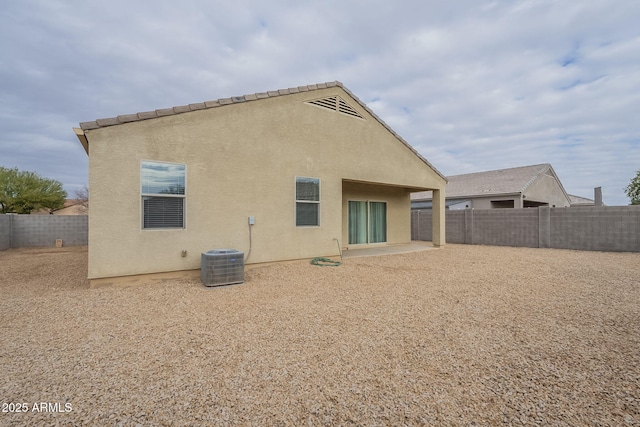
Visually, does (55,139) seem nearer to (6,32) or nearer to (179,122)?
(6,32)

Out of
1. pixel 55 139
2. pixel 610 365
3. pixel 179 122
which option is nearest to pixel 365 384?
pixel 610 365

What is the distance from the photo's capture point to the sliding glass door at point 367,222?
11.5 m

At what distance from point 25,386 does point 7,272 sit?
7.62 m

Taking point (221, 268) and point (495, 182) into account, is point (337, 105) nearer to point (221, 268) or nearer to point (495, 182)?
point (221, 268)

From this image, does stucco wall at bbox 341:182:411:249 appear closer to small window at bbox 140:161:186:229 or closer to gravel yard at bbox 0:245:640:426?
gravel yard at bbox 0:245:640:426

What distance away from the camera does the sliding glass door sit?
11.5 metres

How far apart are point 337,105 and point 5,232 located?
15695 millimetres

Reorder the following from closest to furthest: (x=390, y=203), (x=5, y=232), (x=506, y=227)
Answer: (x=5, y=232) → (x=390, y=203) → (x=506, y=227)

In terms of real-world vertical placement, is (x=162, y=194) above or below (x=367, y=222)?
above

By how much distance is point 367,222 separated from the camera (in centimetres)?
1200

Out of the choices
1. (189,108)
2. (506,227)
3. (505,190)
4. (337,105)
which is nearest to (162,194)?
(189,108)

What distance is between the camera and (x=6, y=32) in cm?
850

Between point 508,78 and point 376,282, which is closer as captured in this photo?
point 376,282

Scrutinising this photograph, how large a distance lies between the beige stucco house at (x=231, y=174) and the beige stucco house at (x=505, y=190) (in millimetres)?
12840
